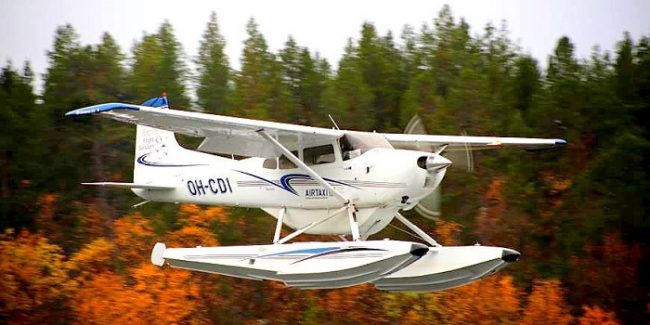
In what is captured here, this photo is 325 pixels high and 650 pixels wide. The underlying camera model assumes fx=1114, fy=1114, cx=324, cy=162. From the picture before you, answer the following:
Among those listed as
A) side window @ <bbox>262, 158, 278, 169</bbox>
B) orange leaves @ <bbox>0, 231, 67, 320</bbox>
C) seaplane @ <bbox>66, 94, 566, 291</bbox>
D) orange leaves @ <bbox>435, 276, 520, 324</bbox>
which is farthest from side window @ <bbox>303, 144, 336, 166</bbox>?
orange leaves @ <bbox>0, 231, 67, 320</bbox>

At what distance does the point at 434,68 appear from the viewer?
41.0 meters

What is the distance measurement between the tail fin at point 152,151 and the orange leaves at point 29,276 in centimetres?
1528

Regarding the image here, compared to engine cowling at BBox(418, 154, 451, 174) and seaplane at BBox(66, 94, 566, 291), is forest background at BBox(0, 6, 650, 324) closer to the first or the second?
seaplane at BBox(66, 94, 566, 291)

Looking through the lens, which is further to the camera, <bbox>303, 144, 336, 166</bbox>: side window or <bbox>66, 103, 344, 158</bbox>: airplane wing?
<bbox>303, 144, 336, 166</bbox>: side window

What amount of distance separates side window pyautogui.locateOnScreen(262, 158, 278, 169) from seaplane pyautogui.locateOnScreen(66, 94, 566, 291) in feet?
0.11

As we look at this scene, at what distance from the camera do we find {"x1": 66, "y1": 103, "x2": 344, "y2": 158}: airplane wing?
48.0ft

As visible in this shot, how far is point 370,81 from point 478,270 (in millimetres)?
24942

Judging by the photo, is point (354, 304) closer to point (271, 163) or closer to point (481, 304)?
point (481, 304)

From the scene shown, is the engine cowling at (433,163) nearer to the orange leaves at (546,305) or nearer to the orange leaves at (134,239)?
the orange leaves at (546,305)

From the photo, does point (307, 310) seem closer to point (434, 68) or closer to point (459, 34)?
point (434, 68)

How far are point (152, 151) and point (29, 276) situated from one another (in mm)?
17788

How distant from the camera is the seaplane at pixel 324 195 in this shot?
582 inches

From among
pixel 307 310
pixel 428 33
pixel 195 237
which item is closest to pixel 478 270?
pixel 307 310

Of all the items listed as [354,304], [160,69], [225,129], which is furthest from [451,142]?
[160,69]
